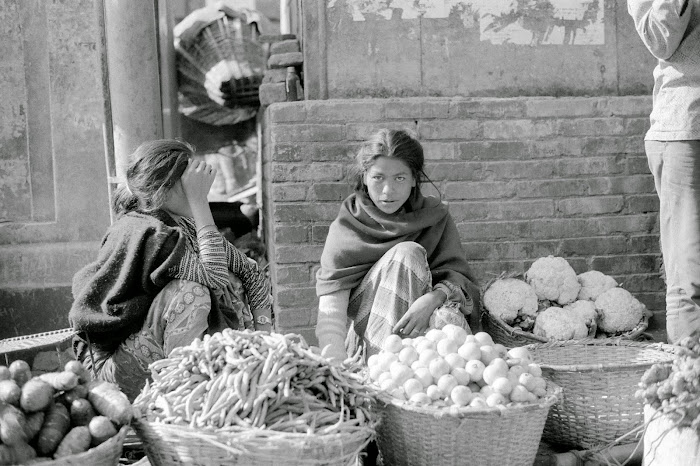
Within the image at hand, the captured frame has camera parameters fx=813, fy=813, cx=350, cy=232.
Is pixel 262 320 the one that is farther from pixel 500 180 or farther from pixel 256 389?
pixel 500 180

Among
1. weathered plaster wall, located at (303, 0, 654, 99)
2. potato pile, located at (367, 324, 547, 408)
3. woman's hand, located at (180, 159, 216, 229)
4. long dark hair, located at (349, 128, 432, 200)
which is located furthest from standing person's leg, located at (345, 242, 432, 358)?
weathered plaster wall, located at (303, 0, 654, 99)

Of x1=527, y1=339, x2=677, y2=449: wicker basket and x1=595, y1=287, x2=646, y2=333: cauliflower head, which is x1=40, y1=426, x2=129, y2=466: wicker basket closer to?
x1=527, y1=339, x2=677, y2=449: wicker basket

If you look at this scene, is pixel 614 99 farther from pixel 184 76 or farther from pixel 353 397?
pixel 184 76

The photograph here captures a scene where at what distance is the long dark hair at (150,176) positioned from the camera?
3.34 m

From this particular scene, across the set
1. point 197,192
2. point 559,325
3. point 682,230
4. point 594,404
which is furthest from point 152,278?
point 682,230

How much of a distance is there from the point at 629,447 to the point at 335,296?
1.35 m

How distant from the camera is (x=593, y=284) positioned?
14.0 feet

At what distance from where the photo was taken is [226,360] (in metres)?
2.43

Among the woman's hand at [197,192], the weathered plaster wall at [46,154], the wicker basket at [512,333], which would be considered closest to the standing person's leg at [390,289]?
the wicker basket at [512,333]

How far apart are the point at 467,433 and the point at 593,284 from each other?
6.51ft

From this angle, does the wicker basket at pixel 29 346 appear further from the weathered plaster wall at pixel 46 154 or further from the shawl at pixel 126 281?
the weathered plaster wall at pixel 46 154

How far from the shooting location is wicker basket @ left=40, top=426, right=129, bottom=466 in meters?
2.16

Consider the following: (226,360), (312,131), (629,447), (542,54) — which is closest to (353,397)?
(226,360)

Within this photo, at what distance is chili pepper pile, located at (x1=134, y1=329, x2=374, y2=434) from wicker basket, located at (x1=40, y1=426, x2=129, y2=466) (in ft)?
0.48
